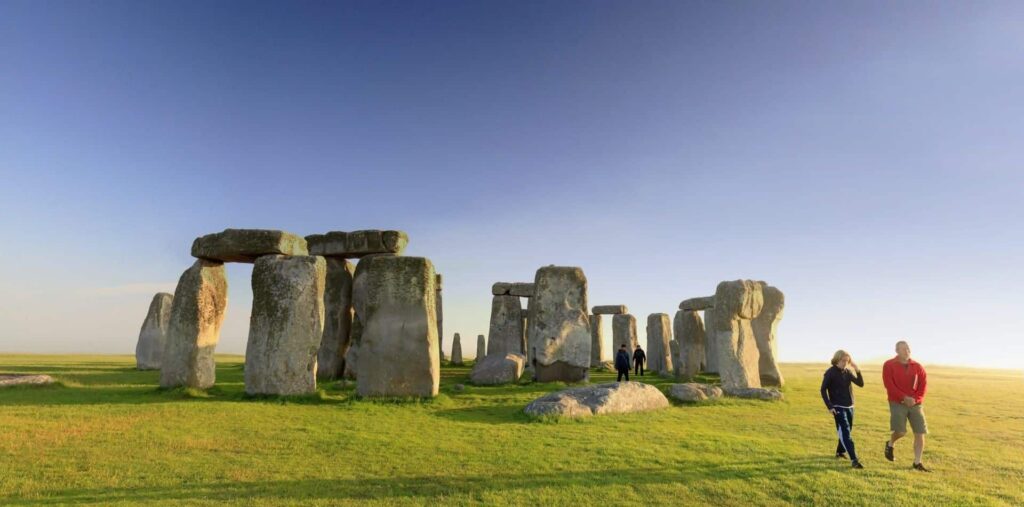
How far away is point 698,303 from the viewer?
23078 millimetres

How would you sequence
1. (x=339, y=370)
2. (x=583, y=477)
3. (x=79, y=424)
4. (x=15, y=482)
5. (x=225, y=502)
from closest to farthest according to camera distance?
(x=225, y=502)
(x=15, y=482)
(x=583, y=477)
(x=79, y=424)
(x=339, y=370)

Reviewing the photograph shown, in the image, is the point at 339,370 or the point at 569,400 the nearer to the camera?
the point at 569,400

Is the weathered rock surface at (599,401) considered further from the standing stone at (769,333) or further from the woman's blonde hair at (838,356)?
the standing stone at (769,333)

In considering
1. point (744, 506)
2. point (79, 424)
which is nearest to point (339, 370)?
point (79, 424)

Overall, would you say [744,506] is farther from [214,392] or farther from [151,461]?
[214,392]

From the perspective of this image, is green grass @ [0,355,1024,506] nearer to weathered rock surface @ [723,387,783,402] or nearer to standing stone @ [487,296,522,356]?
weathered rock surface @ [723,387,783,402]

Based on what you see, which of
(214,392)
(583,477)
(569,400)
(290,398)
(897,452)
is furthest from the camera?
(214,392)

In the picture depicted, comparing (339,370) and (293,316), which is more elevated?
(293,316)

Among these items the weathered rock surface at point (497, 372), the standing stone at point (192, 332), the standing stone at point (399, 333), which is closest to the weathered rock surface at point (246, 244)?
the standing stone at point (192, 332)

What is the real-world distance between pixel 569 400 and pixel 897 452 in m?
5.41

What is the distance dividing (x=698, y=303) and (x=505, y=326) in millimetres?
8762

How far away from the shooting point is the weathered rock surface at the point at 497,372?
18.2m

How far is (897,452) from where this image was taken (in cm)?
877

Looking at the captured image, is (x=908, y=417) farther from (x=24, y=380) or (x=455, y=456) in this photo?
(x=24, y=380)
